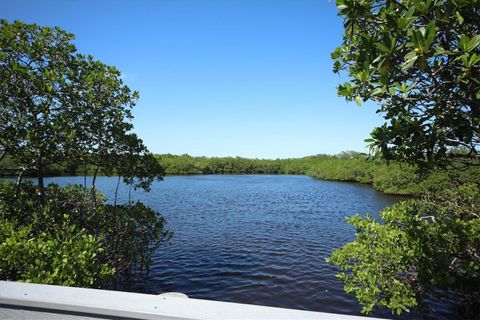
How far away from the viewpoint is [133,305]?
1790 mm

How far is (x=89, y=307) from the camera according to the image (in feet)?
5.86

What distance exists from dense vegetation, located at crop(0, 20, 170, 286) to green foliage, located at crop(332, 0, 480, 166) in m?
5.46

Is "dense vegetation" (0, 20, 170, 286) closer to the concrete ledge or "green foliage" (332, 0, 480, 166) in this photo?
the concrete ledge

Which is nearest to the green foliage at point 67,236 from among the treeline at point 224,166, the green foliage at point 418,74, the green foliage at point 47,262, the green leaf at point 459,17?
the green foliage at point 47,262

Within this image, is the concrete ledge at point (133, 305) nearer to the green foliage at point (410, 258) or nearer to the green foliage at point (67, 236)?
the green foliage at point (67, 236)

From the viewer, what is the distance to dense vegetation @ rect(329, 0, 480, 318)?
3305 millimetres

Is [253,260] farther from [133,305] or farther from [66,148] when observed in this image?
[133,305]

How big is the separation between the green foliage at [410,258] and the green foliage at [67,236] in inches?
212

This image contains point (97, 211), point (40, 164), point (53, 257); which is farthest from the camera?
point (97, 211)

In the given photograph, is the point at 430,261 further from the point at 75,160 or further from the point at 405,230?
the point at 75,160

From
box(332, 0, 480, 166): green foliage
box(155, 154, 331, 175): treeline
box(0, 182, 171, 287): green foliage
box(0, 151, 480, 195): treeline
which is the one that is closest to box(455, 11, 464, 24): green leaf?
box(332, 0, 480, 166): green foliage

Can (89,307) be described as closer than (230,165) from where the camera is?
Yes

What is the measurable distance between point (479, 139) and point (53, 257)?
6.90 metres

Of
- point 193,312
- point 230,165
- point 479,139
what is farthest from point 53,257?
point 230,165
